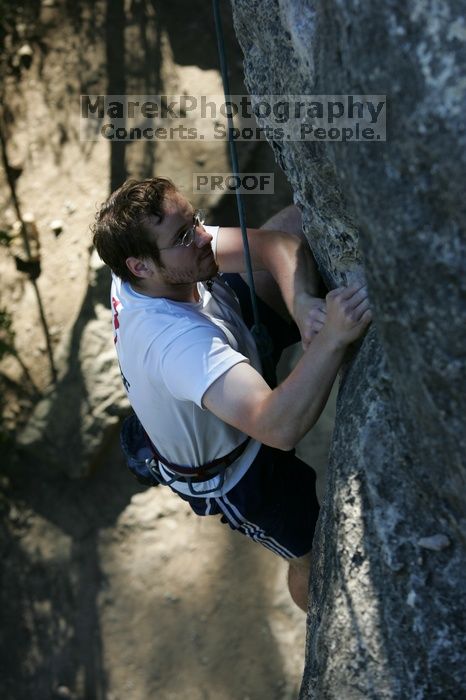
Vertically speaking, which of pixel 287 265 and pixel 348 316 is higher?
pixel 287 265

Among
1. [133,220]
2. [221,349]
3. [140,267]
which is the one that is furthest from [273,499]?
[133,220]

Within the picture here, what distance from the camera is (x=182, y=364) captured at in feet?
6.62

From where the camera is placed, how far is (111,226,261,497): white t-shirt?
79.3 inches

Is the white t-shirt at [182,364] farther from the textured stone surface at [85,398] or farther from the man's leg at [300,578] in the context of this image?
the textured stone surface at [85,398]

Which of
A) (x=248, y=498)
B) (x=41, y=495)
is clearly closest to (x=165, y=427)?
(x=248, y=498)

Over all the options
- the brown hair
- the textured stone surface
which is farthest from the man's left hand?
the textured stone surface

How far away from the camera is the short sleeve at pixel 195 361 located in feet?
6.50

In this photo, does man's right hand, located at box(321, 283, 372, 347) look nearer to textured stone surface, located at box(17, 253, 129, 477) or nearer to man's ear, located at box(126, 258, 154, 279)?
man's ear, located at box(126, 258, 154, 279)

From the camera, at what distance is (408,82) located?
1.36 meters

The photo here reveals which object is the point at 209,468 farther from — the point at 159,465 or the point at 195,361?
the point at 195,361

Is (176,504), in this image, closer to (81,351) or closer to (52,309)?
(81,351)

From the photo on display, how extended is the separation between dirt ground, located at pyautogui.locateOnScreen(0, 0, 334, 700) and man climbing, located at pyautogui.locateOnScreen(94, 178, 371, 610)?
5.58ft

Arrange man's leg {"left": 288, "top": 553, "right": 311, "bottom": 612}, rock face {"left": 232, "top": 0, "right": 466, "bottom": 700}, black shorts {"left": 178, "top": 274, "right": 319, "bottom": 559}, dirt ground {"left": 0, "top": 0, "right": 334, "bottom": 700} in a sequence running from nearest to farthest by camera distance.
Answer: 1. rock face {"left": 232, "top": 0, "right": 466, "bottom": 700}
2. black shorts {"left": 178, "top": 274, "right": 319, "bottom": 559}
3. man's leg {"left": 288, "top": 553, "right": 311, "bottom": 612}
4. dirt ground {"left": 0, "top": 0, "right": 334, "bottom": 700}

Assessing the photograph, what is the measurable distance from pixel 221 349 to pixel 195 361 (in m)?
0.07
